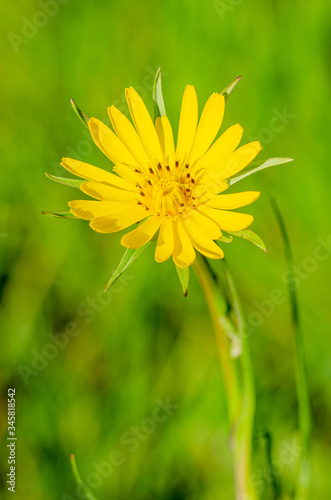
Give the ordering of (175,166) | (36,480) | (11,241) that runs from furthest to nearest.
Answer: (11,241) < (36,480) < (175,166)

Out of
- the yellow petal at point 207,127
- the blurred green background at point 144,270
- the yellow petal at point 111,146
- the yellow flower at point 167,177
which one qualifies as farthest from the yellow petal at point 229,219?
the blurred green background at point 144,270

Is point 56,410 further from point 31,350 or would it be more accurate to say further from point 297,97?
point 297,97

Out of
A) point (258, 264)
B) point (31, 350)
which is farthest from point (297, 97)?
point (31, 350)

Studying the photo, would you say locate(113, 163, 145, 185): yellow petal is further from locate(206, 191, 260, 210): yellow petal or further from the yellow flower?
locate(206, 191, 260, 210): yellow petal

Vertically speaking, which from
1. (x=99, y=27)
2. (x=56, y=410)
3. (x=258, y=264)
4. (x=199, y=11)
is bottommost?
(x=56, y=410)

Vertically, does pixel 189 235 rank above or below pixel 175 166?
below

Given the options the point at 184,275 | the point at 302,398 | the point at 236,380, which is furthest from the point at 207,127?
the point at 302,398

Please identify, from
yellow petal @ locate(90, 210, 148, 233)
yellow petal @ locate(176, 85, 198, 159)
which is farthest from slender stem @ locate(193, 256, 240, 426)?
yellow petal @ locate(176, 85, 198, 159)
